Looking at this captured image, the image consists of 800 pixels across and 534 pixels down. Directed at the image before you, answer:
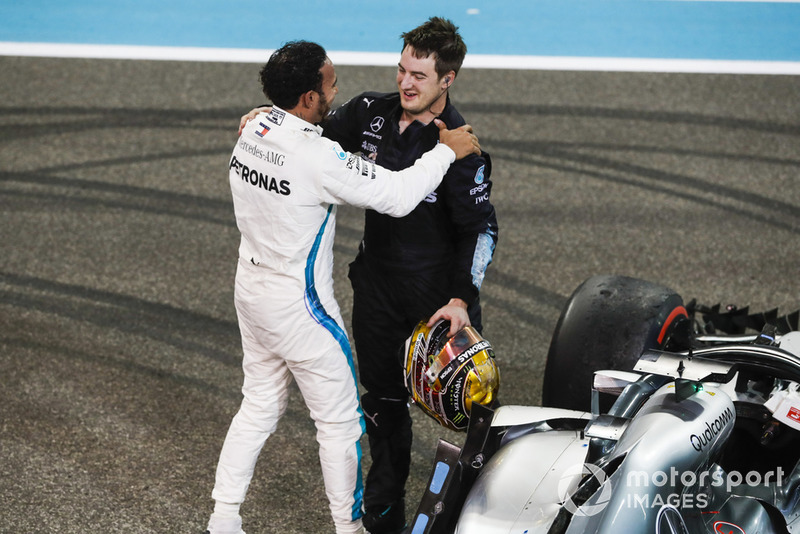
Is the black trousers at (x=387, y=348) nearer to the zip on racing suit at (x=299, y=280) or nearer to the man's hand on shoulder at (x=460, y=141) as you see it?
the zip on racing suit at (x=299, y=280)

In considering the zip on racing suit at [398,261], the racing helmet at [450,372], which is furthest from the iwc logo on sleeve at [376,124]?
the racing helmet at [450,372]

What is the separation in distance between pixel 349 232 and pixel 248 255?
2.75 meters

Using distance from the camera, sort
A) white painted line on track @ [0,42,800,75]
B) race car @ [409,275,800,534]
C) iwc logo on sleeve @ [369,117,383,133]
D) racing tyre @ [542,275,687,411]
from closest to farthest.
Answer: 1. race car @ [409,275,800,534]
2. iwc logo on sleeve @ [369,117,383,133]
3. racing tyre @ [542,275,687,411]
4. white painted line on track @ [0,42,800,75]

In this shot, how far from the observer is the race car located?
2.18 meters

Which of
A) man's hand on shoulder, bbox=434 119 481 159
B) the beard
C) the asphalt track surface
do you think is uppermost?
the beard

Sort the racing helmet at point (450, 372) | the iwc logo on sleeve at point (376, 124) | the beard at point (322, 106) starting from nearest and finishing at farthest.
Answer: the racing helmet at point (450, 372) < the beard at point (322, 106) < the iwc logo on sleeve at point (376, 124)

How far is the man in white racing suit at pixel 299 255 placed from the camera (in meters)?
2.91

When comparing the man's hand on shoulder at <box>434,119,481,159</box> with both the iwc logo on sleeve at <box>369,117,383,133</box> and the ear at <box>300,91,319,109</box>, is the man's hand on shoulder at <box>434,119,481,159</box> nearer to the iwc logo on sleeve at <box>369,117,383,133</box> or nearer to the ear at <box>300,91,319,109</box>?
the iwc logo on sleeve at <box>369,117,383,133</box>

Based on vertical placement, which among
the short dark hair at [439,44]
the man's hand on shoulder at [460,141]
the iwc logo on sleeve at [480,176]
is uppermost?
Result: the short dark hair at [439,44]

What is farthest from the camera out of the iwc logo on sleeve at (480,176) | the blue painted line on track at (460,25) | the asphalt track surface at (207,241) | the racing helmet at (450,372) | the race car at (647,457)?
the blue painted line on track at (460,25)

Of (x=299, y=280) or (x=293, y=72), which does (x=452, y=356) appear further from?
(x=293, y=72)

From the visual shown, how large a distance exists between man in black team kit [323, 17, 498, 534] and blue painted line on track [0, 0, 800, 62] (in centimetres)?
564

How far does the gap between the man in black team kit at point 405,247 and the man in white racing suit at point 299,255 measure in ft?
0.43

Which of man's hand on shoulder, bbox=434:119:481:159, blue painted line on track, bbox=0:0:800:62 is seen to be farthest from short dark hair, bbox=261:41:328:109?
blue painted line on track, bbox=0:0:800:62
